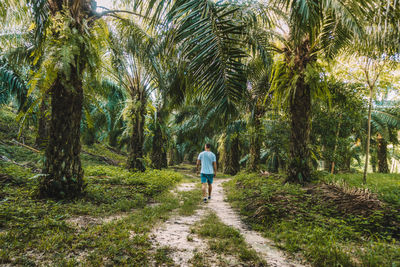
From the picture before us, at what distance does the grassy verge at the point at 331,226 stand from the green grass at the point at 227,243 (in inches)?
24.7

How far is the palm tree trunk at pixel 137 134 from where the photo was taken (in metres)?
10.7

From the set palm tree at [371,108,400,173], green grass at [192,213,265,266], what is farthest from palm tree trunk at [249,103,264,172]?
palm tree at [371,108,400,173]

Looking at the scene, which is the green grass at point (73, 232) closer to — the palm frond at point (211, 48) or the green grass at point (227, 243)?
the green grass at point (227, 243)

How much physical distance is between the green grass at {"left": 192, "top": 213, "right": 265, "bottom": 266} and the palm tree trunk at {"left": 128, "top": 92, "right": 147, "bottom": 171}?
24.1 ft

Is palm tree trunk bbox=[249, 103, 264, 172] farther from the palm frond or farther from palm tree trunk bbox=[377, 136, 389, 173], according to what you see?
palm tree trunk bbox=[377, 136, 389, 173]

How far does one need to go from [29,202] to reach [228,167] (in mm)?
14704

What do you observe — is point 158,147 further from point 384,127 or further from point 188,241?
point 384,127

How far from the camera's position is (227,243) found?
3.28m

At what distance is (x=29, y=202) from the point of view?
4516 millimetres

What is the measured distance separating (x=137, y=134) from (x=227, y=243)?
8.52 m

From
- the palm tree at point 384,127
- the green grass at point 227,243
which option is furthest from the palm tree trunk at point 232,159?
the green grass at point 227,243

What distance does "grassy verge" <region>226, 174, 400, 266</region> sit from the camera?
280 centimetres

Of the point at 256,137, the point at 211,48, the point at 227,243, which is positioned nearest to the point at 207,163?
the point at 227,243

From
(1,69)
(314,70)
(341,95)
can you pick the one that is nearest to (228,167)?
(341,95)
